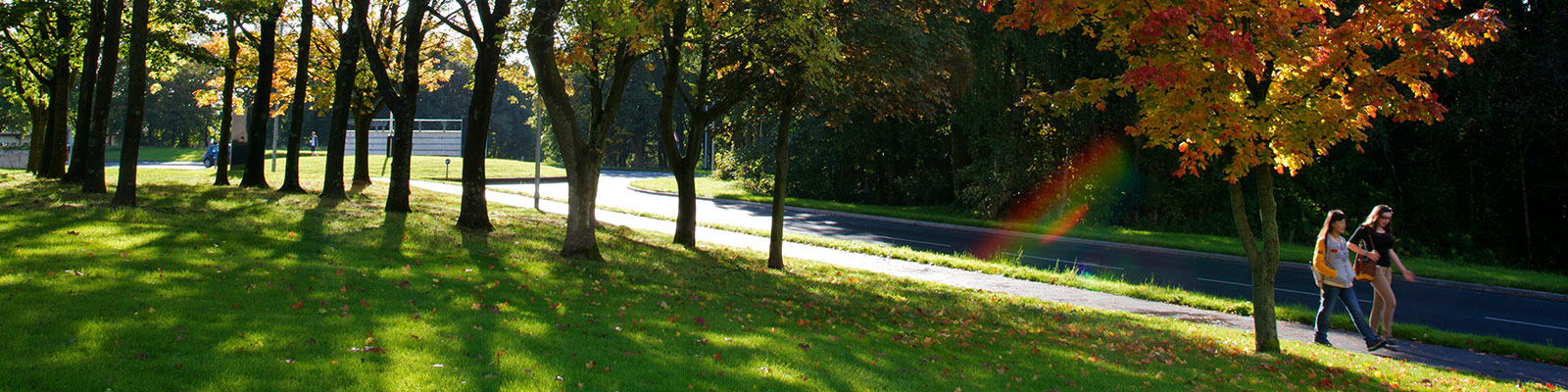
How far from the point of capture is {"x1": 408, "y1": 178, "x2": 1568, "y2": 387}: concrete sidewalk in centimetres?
916

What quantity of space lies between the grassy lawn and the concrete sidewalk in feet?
24.8

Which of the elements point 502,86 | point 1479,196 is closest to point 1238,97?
point 1479,196

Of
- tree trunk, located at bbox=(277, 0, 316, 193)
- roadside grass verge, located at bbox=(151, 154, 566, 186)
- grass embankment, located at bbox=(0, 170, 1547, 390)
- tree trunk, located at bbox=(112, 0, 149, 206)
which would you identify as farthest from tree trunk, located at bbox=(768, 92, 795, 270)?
roadside grass verge, located at bbox=(151, 154, 566, 186)

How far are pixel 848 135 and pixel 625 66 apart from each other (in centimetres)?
2199

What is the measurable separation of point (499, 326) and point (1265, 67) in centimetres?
674

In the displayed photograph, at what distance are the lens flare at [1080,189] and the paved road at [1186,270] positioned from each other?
3152 millimetres

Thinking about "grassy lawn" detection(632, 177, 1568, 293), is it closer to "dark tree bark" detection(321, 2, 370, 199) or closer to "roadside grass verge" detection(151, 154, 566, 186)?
"dark tree bark" detection(321, 2, 370, 199)

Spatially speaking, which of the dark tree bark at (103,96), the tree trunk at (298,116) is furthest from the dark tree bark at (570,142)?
the tree trunk at (298,116)

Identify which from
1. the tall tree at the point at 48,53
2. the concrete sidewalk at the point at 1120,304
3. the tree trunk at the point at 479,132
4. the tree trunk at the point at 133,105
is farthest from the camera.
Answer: the tall tree at the point at 48,53

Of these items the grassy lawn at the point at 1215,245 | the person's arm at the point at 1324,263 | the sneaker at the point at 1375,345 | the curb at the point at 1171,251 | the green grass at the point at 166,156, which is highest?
the person's arm at the point at 1324,263

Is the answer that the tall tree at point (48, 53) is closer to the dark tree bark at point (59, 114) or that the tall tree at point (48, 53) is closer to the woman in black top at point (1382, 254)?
the dark tree bark at point (59, 114)

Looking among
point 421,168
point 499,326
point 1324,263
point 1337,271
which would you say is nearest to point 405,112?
point 499,326

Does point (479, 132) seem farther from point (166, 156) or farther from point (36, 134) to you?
point (166, 156)

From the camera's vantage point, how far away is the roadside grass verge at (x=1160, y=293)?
395 inches
